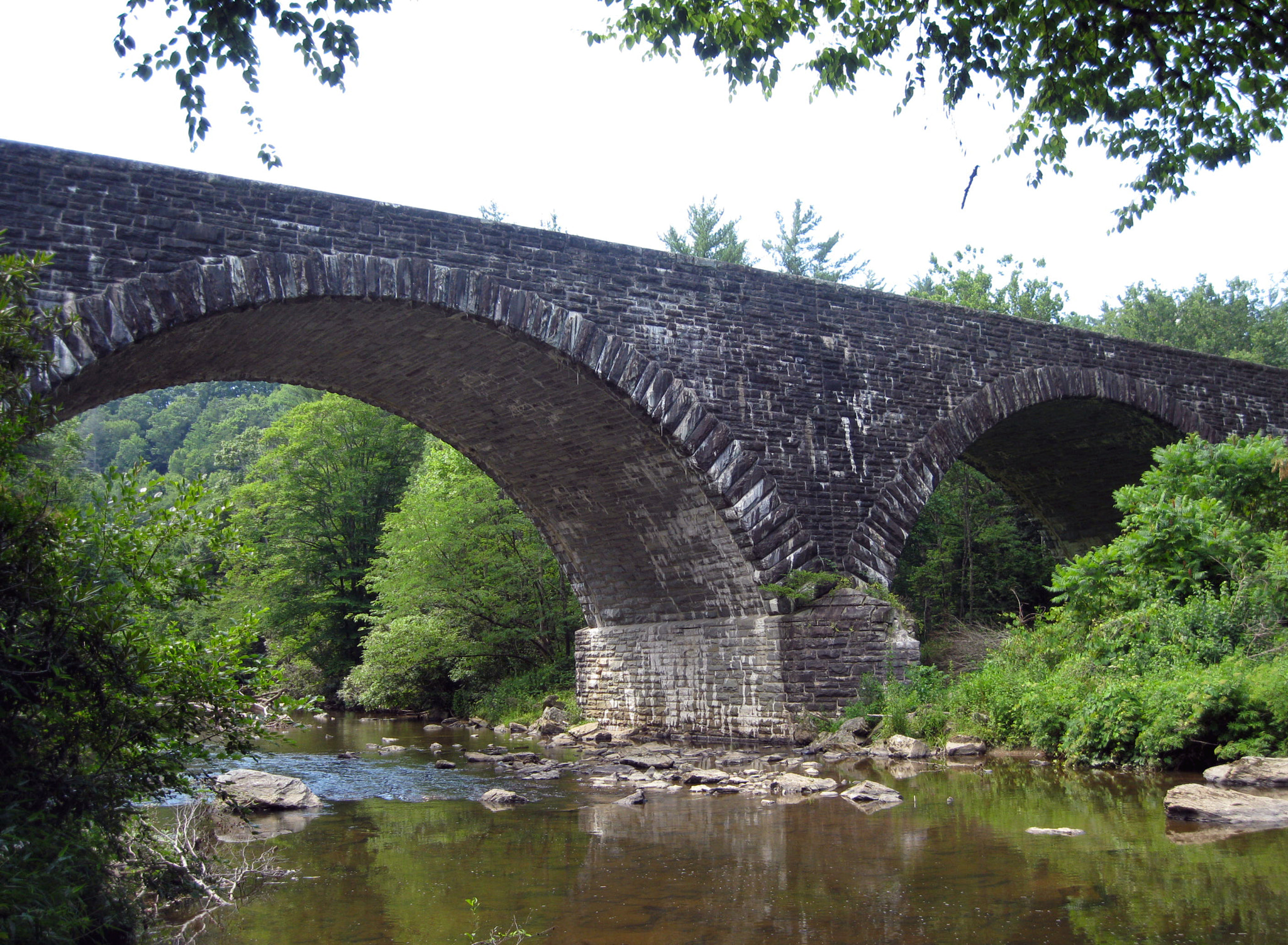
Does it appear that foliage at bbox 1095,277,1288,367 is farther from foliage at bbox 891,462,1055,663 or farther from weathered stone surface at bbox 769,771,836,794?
weathered stone surface at bbox 769,771,836,794

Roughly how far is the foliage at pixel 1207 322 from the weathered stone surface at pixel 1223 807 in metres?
32.7

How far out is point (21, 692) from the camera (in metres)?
4.53

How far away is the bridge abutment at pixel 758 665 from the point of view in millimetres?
12289

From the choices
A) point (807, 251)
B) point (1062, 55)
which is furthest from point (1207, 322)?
point (1062, 55)

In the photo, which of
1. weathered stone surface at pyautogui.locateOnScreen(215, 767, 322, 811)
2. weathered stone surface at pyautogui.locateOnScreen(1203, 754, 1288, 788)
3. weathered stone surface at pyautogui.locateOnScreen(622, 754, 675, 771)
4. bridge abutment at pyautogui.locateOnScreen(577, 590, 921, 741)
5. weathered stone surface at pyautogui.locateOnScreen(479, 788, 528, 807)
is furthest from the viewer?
bridge abutment at pyautogui.locateOnScreen(577, 590, 921, 741)

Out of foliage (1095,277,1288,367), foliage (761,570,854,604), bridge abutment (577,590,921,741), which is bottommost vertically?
bridge abutment (577,590,921,741)

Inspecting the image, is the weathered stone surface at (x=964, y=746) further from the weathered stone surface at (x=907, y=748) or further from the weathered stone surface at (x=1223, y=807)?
the weathered stone surface at (x=1223, y=807)

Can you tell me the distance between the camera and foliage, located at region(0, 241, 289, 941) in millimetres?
4441

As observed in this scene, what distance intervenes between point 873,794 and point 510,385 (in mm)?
6386

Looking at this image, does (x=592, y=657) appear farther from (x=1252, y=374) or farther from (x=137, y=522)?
(x=1252, y=374)

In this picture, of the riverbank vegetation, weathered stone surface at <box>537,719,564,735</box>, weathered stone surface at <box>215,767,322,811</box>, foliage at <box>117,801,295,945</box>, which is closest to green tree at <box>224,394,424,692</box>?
the riverbank vegetation

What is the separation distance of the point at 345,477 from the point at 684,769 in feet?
63.9

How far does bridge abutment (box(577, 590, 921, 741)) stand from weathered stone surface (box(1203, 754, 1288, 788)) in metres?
4.70

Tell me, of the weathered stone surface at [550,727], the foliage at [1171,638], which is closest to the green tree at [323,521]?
the weathered stone surface at [550,727]
